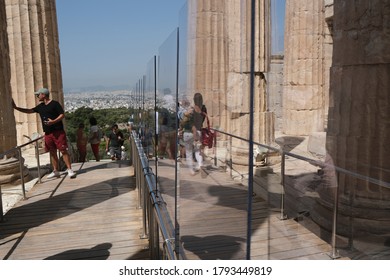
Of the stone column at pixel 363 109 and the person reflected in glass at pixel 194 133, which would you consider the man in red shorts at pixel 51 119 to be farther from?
the person reflected in glass at pixel 194 133

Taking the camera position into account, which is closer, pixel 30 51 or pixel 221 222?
pixel 221 222

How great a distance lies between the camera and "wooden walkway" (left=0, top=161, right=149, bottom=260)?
4.59 meters

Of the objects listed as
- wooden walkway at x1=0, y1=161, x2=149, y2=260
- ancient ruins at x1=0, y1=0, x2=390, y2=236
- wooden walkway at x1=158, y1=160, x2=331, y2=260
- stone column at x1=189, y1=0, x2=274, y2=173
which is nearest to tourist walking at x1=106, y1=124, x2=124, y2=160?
ancient ruins at x1=0, y1=0, x2=390, y2=236

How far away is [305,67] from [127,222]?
438 inches

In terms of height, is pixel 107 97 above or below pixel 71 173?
above

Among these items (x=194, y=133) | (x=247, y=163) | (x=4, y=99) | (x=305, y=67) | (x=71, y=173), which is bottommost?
(x=71, y=173)

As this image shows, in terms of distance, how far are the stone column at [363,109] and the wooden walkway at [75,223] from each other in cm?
255

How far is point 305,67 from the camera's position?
14.5m

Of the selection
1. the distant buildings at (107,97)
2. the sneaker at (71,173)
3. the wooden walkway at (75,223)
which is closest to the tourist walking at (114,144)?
the distant buildings at (107,97)

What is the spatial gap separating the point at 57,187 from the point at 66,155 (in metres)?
0.76

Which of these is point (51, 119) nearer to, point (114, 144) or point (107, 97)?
point (114, 144)

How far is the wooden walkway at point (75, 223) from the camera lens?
4.59 m

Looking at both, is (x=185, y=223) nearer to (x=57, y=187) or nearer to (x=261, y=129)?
(x=57, y=187)

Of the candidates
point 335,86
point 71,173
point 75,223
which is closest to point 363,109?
point 335,86
